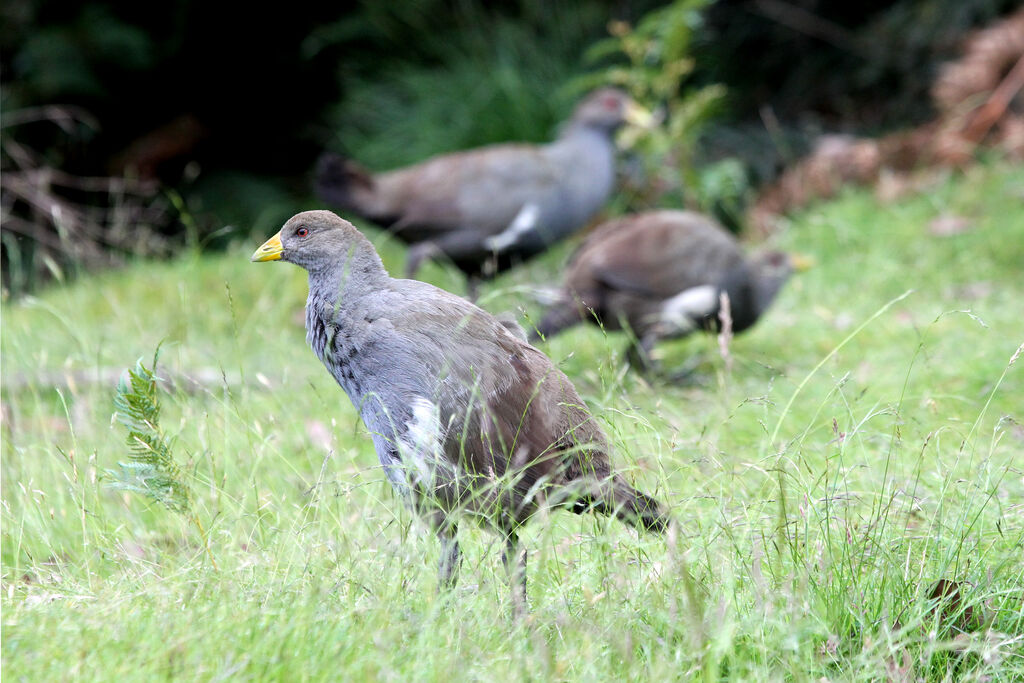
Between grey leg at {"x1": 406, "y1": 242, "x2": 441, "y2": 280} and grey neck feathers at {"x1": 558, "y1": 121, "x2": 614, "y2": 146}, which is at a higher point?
grey neck feathers at {"x1": 558, "y1": 121, "x2": 614, "y2": 146}

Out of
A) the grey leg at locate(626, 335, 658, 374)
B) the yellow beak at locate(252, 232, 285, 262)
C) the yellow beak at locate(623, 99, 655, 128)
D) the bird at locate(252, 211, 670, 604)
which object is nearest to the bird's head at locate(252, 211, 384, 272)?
the yellow beak at locate(252, 232, 285, 262)

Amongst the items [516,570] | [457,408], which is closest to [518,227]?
[457,408]

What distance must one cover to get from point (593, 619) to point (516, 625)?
16cm

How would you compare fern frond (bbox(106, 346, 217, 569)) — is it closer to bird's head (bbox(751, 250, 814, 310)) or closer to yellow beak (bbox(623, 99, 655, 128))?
bird's head (bbox(751, 250, 814, 310))

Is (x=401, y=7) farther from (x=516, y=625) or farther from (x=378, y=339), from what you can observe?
(x=516, y=625)

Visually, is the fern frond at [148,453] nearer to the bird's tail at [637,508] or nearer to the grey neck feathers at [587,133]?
the bird's tail at [637,508]

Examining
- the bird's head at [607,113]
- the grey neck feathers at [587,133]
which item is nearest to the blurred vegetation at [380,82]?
the bird's head at [607,113]

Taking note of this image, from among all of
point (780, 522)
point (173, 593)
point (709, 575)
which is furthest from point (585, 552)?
point (173, 593)

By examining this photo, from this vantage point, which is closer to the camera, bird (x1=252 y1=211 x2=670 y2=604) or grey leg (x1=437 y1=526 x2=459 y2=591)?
grey leg (x1=437 y1=526 x2=459 y2=591)

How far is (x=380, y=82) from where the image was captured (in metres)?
9.82

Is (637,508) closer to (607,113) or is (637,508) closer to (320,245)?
(320,245)

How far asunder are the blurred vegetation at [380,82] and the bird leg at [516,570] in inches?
213

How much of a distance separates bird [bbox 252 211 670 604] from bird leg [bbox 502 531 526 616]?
0.01 metres

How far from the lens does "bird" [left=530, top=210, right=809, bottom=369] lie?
4.79 m
